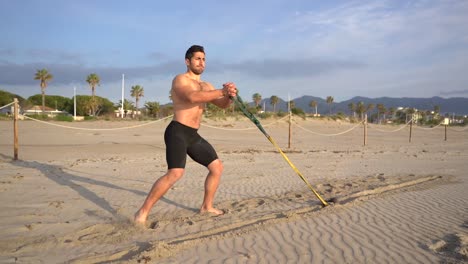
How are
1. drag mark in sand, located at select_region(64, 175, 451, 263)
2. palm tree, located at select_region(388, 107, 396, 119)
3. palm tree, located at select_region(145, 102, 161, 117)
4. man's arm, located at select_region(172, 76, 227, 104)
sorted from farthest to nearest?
palm tree, located at select_region(388, 107, 396, 119)
palm tree, located at select_region(145, 102, 161, 117)
man's arm, located at select_region(172, 76, 227, 104)
drag mark in sand, located at select_region(64, 175, 451, 263)

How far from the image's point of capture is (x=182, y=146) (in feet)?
13.4

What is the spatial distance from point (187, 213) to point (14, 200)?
103 inches

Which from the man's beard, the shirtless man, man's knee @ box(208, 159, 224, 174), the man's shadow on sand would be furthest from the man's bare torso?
the man's shadow on sand

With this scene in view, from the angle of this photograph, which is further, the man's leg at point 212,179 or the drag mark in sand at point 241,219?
the man's leg at point 212,179

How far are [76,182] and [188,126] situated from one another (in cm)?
374

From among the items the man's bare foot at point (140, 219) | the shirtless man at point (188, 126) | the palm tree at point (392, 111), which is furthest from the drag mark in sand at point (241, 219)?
the palm tree at point (392, 111)

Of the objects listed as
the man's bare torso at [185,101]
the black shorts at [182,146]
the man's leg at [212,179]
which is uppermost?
the man's bare torso at [185,101]

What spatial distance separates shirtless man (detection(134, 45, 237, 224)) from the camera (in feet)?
13.1

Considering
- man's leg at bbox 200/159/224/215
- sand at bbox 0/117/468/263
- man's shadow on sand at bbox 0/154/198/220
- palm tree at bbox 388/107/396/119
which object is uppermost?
palm tree at bbox 388/107/396/119

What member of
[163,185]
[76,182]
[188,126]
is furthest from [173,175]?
[76,182]

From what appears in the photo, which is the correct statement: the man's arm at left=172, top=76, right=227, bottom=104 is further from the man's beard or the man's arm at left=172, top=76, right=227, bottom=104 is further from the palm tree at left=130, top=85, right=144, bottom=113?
the palm tree at left=130, top=85, right=144, bottom=113

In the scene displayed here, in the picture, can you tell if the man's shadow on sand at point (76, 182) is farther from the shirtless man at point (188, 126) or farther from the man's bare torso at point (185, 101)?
the man's bare torso at point (185, 101)

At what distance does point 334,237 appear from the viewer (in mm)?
3684

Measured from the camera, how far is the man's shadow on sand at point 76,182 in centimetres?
517
